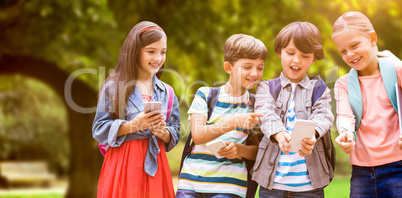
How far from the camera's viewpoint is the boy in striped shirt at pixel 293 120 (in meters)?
2.46

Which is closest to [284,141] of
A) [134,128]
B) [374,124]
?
[374,124]

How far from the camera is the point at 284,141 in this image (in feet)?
7.67

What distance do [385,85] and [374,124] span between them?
228 millimetres

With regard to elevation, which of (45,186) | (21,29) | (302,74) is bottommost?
(45,186)

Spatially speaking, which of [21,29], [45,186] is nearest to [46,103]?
[45,186]

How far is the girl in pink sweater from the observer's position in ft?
8.11

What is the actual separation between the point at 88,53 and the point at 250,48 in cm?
456

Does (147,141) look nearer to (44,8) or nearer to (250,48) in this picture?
(250,48)

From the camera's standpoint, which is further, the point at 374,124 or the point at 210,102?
the point at 210,102

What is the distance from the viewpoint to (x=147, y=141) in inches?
106

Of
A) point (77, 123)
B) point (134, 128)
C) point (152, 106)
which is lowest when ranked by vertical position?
point (77, 123)

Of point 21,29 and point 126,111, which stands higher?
point 21,29

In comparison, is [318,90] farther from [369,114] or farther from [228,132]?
[228,132]

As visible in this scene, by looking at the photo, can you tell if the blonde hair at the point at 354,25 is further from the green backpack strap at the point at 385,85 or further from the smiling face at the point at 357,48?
the green backpack strap at the point at 385,85
